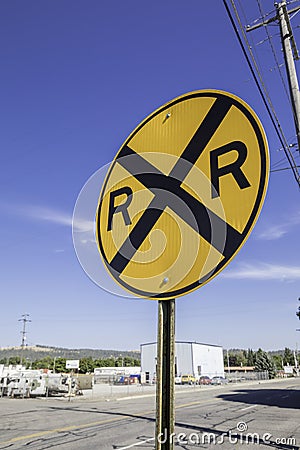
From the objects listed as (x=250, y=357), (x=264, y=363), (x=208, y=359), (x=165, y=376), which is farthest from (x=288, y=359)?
(x=165, y=376)

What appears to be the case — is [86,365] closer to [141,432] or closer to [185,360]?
[185,360]

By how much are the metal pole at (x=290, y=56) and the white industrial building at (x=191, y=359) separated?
2290 inches

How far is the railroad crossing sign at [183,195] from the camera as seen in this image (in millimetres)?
1293

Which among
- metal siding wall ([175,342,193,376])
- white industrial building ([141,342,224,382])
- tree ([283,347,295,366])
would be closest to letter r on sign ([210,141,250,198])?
white industrial building ([141,342,224,382])

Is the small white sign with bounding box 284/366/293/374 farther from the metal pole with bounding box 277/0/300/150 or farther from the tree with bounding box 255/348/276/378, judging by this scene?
the metal pole with bounding box 277/0/300/150

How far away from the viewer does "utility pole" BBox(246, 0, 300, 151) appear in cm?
682

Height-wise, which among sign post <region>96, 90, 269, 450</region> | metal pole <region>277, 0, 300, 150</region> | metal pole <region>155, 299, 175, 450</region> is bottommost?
metal pole <region>155, 299, 175, 450</region>

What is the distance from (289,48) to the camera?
7.36 m

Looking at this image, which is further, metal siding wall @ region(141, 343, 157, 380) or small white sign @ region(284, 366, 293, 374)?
small white sign @ region(284, 366, 293, 374)

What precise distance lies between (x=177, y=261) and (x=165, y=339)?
1.00ft

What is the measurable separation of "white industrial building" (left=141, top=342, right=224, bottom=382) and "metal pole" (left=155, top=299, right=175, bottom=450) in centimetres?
6227

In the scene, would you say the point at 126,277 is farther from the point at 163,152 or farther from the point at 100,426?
the point at 100,426

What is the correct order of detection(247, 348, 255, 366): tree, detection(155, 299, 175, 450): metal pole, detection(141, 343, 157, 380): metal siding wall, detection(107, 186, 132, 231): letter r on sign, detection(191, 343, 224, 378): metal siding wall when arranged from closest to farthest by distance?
1. detection(155, 299, 175, 450): metal pole
2. detection(107, 186, 132, 231): letter r on sign
3. detection(191, 343, 224, 378): metal siding wall
4. detection(141, 343, 157, 380): metal siding wall
5. detection(247, 348, 255, 366): tree

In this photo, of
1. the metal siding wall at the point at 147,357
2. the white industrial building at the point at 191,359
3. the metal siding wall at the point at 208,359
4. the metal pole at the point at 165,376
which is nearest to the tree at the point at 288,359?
the metal siding wall at the point at 208,359
